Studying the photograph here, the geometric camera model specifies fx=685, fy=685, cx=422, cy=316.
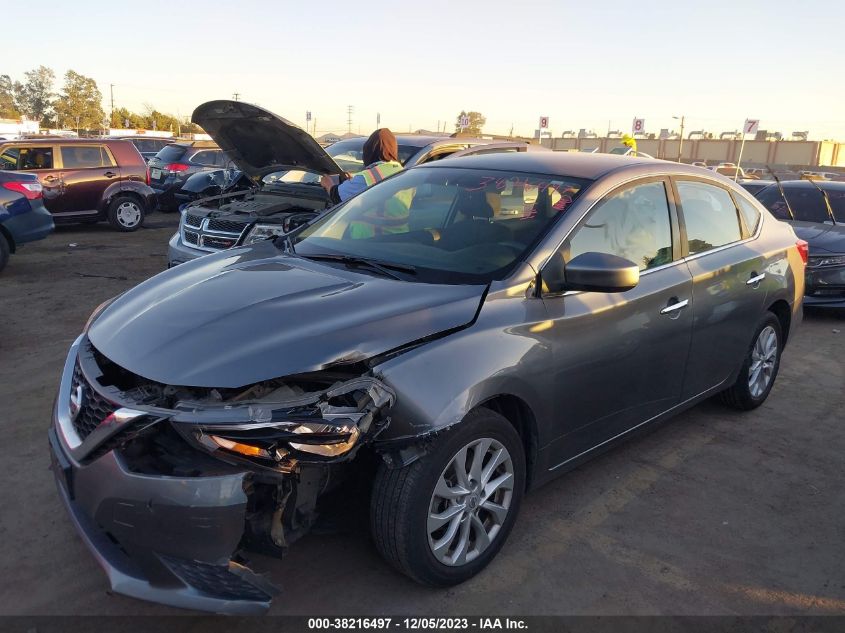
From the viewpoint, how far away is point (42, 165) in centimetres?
1191

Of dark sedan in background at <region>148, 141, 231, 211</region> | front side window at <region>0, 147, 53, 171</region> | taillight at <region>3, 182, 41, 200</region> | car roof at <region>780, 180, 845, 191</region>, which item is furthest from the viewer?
dark sedan in background at <region>148, 141, 231, 211</region>

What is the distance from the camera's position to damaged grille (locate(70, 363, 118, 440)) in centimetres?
251

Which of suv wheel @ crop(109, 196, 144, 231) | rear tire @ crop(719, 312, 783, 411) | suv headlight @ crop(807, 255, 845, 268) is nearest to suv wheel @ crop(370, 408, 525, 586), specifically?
rear tire @ crop(719, 312, 783, 411)

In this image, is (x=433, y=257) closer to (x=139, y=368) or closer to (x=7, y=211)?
(x=139, y=368)

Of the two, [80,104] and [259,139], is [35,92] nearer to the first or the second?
[80,104]

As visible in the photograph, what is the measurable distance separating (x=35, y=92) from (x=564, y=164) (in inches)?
3734

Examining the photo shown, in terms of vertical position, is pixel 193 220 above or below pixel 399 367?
above

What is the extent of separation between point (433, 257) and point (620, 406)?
124cm

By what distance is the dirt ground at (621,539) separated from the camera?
283 centimetres

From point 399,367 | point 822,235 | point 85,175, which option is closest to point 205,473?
point 399,367

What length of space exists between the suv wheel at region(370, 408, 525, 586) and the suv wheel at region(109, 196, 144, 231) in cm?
1168

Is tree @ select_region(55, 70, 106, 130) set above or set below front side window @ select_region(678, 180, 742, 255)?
above

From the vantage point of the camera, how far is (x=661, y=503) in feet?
12.1

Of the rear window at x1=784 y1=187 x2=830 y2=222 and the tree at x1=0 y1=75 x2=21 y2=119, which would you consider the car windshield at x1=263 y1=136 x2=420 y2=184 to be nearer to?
the rear window at x1=784 y1=187 x2=830 y2=222
